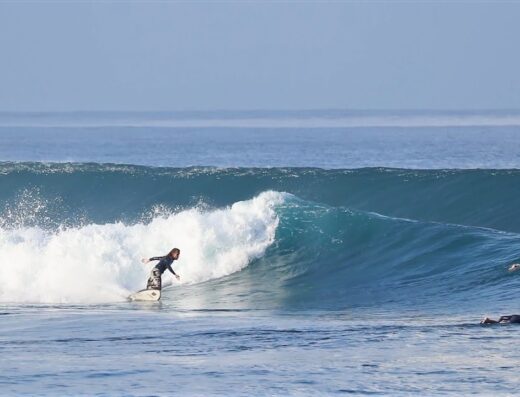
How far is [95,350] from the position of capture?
1491 centimetres

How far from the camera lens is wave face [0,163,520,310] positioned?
22.1m

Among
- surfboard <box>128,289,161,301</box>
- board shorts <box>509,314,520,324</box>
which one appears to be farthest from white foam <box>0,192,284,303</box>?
board shorts <box>509,314,520,324</box>

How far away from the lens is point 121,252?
2522cm

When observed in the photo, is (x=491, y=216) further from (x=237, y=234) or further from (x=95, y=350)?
(x=95, y=350)

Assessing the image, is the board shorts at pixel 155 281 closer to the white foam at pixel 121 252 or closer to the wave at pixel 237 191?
the white foam at pixel 121 252

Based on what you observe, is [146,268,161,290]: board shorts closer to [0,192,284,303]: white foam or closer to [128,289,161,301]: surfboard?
[128,289,161,301]: surfboard

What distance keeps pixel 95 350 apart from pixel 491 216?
1728cm

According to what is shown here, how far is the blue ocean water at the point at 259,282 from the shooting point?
13.5 m

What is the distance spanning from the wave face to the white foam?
31mm

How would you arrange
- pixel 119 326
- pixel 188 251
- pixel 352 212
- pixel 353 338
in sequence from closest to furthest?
1. pixel 353 338
2. pixel 119 326
3. pixel 188 251
4. pixel 352 212

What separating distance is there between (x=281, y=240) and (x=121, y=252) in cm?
355

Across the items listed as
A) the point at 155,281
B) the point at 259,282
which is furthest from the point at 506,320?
the point at 259,282

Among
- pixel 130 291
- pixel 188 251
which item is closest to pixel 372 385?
pixel 130 291

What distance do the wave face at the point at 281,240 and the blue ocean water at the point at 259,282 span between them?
0.05 metres
